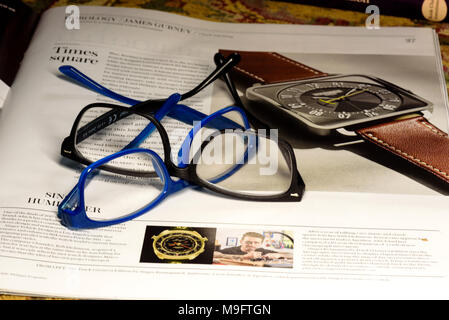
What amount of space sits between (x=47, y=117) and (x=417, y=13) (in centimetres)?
51

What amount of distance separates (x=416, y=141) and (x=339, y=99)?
0.33 feet

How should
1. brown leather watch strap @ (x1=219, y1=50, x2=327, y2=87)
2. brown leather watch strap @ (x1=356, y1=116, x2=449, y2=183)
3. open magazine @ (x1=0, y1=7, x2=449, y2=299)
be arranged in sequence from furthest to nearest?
brown leather watch strap @ (x1=219, y1=50, x2=327, y2=87) → brown leather watch strap @ (x1=356, y1=116, x2=449, y2=183) → open magazine @ (x1=0, y1=7, x2=449, y2=299)

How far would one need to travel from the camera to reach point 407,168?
0.58 meters

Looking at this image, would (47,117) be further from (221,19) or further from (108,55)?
(221,19)

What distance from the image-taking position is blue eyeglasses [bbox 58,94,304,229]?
54 cm

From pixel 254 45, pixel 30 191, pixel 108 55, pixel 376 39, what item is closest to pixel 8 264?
pixel 30 191

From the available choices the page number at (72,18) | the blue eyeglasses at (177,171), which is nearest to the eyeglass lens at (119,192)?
the blue eyeglasses at (177,171)

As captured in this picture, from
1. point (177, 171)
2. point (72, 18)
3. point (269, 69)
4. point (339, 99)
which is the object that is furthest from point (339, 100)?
point (72, 18)

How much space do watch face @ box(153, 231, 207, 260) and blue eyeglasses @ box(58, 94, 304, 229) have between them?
0.13 ft

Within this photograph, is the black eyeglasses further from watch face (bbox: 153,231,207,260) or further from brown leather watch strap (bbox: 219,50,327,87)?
watch face (bbox: 153,231,207,260)

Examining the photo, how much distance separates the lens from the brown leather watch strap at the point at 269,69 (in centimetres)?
71

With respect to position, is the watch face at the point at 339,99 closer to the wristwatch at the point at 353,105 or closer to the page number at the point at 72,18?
the wristwatch at the point at 353,105

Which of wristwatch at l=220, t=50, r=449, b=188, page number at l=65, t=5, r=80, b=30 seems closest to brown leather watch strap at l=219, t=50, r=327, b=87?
wristwatch at l=220, t=50, r=449, b=188

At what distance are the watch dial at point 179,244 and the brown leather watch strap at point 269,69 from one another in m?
0.27
